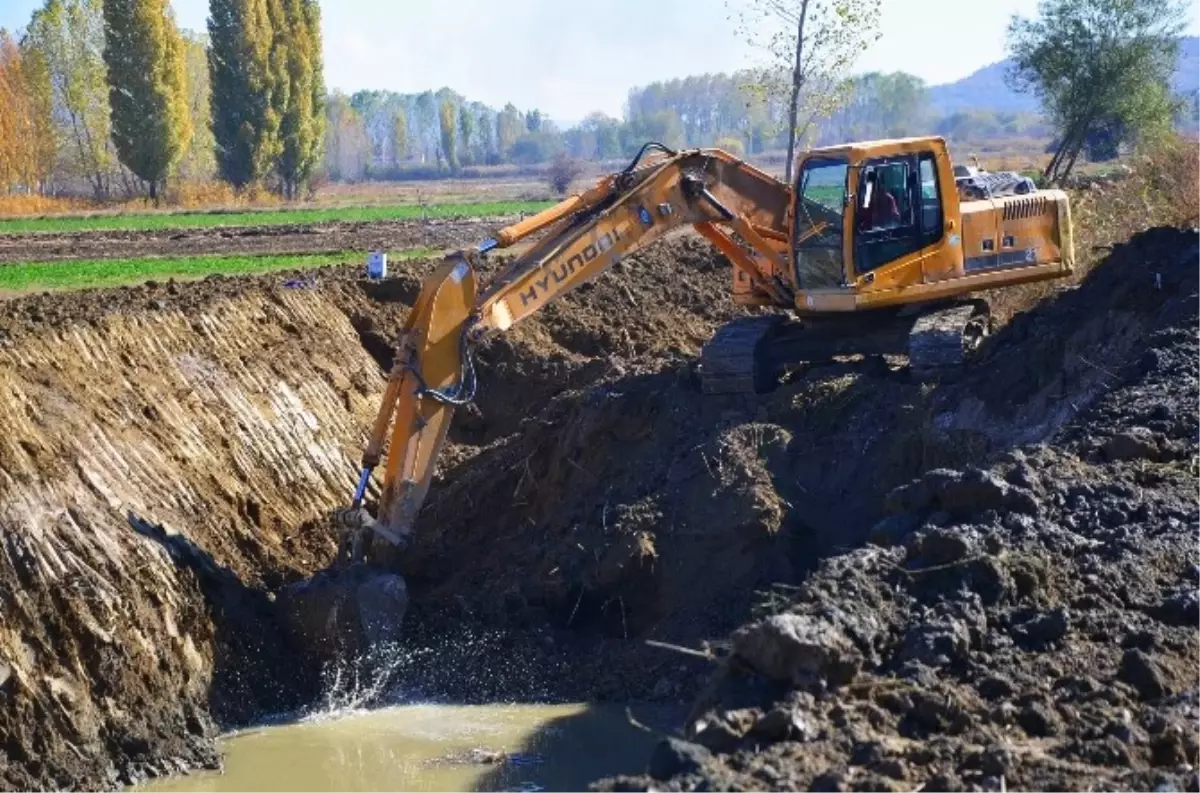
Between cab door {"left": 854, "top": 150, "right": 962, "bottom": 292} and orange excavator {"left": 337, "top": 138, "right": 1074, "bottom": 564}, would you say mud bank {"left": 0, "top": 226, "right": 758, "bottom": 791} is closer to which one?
orange excavator {"left": 337, "top": 138, "right": 1074, "bottom": 564}

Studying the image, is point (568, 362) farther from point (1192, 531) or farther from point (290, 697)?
point (1192, 531)

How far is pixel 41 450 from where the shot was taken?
13625 mm

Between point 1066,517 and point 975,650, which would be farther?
point 1066,517

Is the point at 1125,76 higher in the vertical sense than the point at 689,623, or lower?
higher

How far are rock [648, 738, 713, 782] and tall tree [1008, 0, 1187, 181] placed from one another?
34.3 m

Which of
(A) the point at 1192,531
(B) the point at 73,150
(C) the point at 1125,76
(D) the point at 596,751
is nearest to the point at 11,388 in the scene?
(D) the point at 596,751

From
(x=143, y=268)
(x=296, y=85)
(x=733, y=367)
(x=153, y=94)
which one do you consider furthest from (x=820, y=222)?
(x=296, y=85)

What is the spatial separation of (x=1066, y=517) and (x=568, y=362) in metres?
10.7

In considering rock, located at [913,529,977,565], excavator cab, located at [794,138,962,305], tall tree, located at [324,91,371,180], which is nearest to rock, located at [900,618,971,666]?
rock, located at [913,529,977,565]

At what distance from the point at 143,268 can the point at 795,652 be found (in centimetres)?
2045

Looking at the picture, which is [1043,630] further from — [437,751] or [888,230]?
[888,230]

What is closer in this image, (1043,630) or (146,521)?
(1043,630)

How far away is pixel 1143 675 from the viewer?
26.7 feet

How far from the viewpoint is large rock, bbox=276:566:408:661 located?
13.7m
